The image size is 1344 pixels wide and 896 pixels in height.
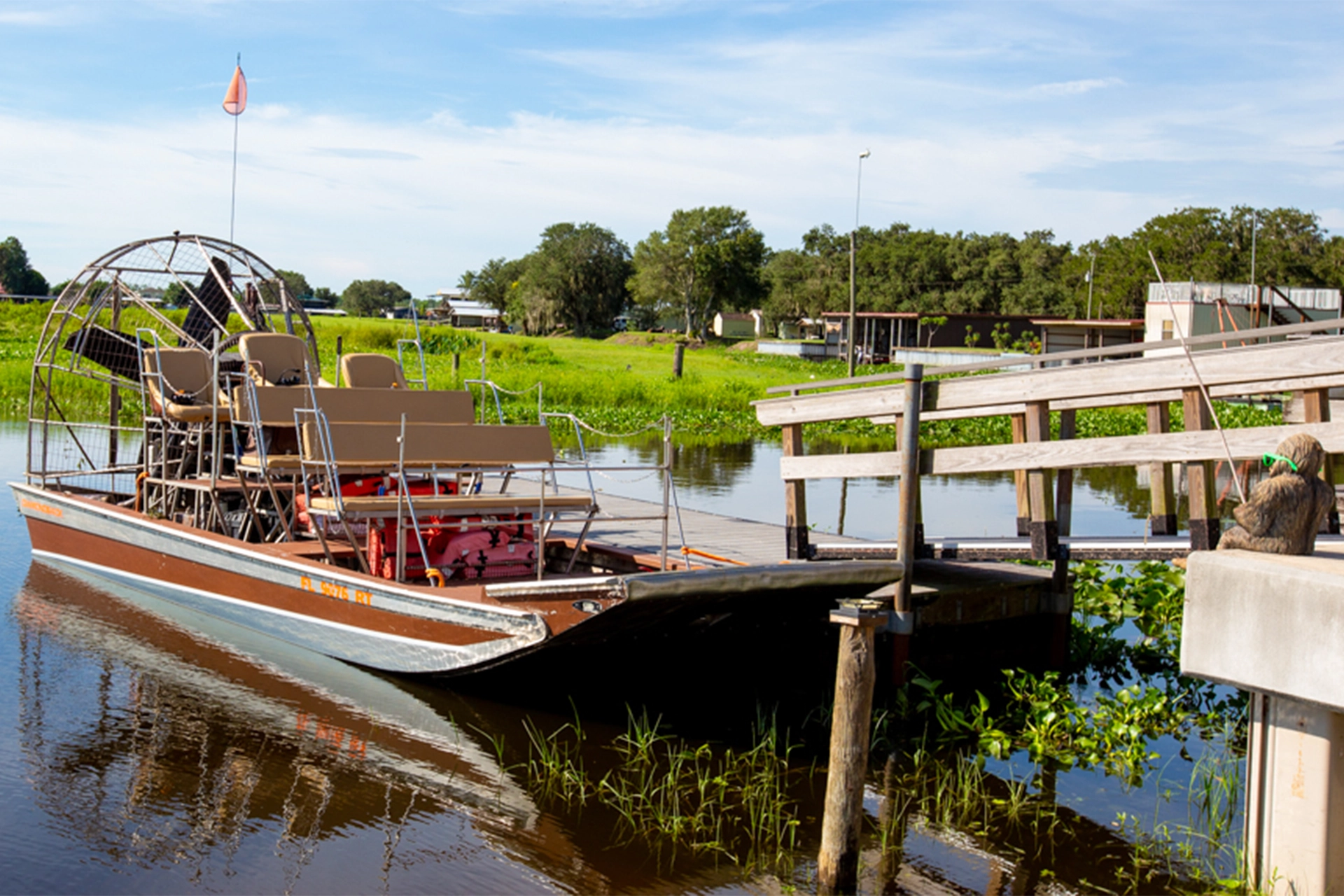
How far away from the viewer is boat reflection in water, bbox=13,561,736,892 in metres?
7.38

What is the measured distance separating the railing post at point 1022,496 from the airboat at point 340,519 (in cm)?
109

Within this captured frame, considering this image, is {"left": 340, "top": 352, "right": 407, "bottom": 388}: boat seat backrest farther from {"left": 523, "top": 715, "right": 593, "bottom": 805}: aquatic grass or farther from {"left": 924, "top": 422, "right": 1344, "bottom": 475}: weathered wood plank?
{"left": 924, "top": 422, "right": 1344, "bottom": 475}: weathered wood plank

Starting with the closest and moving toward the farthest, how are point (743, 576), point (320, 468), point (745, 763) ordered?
1. point (743, 576)
2. point (745, 763)
3. point (320, 468)

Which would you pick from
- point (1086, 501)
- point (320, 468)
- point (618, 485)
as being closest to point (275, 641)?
point (320, 468)

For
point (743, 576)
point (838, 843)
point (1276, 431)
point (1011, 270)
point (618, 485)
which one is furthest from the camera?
point (1011, 270)

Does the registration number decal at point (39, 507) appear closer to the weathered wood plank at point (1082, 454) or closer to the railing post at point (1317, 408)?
the weathered wood plank at point (1082, 454)

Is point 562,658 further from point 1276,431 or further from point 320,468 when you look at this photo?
point 1276,431

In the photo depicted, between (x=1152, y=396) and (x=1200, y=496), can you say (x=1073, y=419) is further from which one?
(x=1200, y=496)

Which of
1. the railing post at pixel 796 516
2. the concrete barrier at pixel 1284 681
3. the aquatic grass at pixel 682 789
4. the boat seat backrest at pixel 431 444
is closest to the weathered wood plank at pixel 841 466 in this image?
the railing post at pixel 796 516

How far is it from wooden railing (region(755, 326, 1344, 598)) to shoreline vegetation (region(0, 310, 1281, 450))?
59.1ft

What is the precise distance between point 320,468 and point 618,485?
11402mm

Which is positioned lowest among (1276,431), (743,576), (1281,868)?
(1281,868)

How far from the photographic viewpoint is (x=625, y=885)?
723 centimetres

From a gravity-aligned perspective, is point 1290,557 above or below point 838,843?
above
